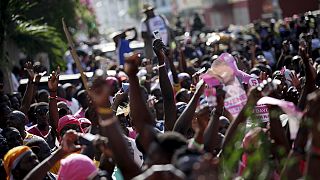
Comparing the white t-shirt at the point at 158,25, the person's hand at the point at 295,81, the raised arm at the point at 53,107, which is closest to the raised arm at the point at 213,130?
the person's hand at the point at 295,81

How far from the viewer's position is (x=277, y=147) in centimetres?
506

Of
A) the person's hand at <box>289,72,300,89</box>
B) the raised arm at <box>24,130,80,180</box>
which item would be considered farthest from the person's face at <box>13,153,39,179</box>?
the person's hand at <box>289,72,300,89</box>

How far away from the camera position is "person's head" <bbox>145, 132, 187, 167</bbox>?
4.17 meters

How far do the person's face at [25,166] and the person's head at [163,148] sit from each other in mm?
1364

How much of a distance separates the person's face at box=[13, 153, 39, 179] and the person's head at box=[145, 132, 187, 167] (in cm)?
136

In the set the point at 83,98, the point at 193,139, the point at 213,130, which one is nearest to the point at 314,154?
the point at 213,130

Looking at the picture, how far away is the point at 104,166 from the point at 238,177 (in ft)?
3.85

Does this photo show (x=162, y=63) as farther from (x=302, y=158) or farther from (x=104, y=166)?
(x=302, y=158)

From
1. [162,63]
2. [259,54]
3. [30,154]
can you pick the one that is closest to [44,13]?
[259,54]

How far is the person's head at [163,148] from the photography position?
4.17m

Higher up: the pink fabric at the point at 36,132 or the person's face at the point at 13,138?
the person's face at the point at 13,138

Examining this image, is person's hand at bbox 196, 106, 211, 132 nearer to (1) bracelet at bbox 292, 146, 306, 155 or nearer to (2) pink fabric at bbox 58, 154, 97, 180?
(1) bracelet at bbox 292, 146, 306, 155

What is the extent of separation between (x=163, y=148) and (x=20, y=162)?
58.9 inches

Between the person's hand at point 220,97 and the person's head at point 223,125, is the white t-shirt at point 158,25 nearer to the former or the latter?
the person's head at point 223,125
